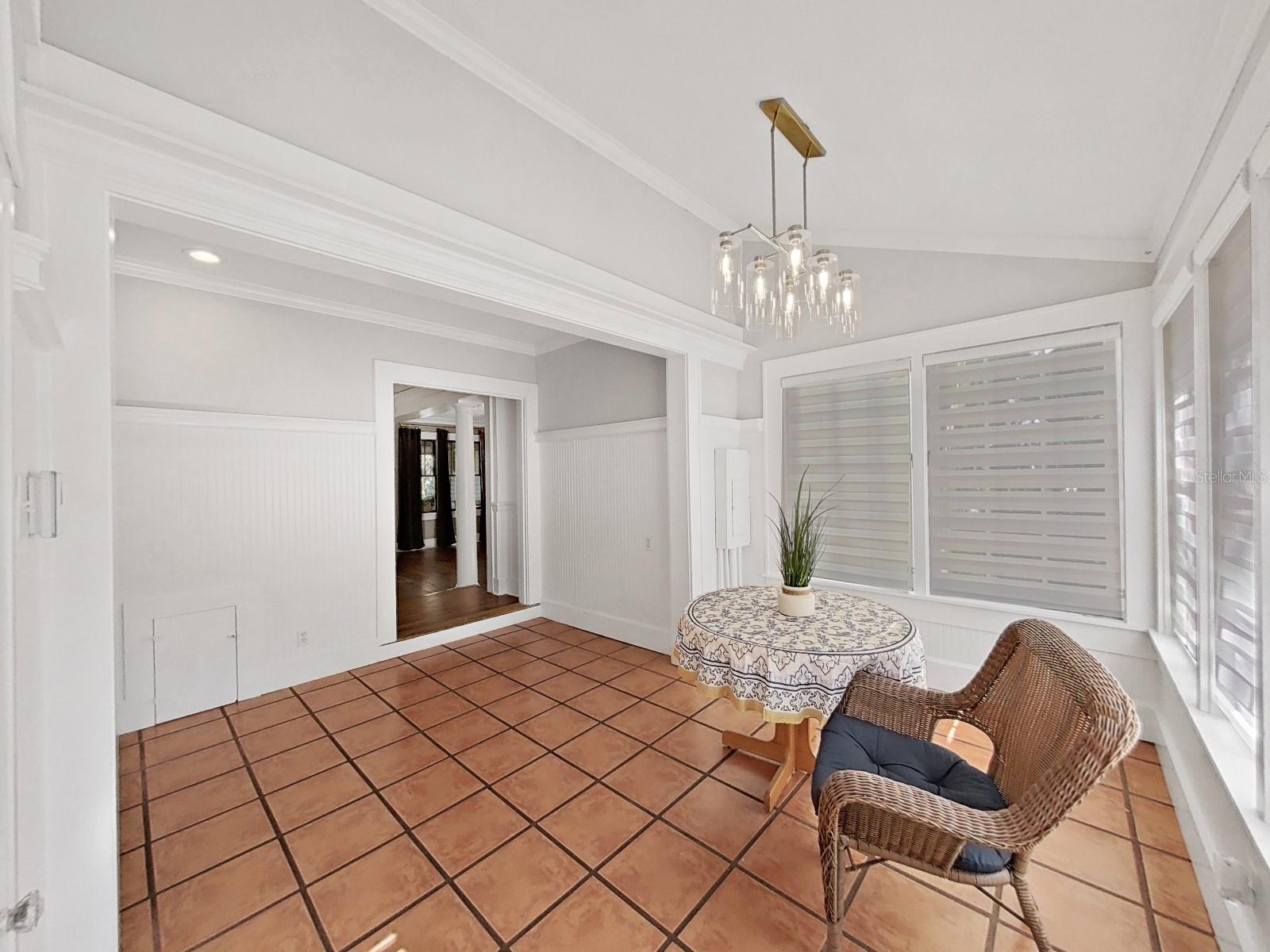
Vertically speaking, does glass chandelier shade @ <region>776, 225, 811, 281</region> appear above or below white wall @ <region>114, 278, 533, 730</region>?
above

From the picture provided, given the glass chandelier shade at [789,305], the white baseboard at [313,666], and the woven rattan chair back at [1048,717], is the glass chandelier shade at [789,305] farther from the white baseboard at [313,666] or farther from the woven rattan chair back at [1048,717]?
the white baseboard at [313,666]

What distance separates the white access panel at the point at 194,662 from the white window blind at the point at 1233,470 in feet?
15.2

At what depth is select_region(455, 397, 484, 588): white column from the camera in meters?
5.92

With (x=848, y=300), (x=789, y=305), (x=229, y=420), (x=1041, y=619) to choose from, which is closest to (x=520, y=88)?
(x=789, y=305)

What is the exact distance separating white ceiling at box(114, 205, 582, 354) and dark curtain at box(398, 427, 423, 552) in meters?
5.28

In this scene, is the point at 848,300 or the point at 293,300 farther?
the point at 293,300

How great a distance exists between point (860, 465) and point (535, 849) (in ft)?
9.70

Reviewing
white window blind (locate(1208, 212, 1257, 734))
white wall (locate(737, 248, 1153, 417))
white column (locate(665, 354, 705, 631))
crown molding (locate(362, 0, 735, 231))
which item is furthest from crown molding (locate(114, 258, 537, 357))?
white window blind (locate(1208, 212, 1257, 734))

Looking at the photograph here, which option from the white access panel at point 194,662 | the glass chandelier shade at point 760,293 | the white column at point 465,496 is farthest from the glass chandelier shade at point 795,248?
the white column at point 465,496

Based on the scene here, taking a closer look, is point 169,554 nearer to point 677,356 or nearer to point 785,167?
point 677,356

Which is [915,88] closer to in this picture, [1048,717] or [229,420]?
[1048,717]

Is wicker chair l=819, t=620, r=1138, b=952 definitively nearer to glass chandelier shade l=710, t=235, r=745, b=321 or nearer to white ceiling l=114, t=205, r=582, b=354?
glass chandelier shade l=710, t=235, r=745, b=321

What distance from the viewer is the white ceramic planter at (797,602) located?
2305 millimetres

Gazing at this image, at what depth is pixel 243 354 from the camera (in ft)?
11.1
